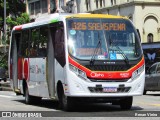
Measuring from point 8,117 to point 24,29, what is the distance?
6.89 metres

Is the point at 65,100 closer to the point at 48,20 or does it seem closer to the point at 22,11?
the point at 48,20

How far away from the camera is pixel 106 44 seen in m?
15.5

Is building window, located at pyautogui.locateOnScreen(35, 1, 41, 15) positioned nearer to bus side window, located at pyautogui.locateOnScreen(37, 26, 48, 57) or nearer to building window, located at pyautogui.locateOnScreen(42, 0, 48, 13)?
building window, located at pyautogui.locateOnScreen(42, 0, 48, 13)

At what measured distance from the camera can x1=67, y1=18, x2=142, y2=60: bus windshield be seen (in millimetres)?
15242

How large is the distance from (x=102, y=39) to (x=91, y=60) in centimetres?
89

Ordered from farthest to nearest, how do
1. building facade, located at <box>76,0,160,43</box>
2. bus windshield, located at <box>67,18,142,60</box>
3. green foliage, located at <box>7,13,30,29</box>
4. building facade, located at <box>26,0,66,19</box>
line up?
building facade, located at <box>26,0,66,19</box>
building facade, located at <box>76,0,160,43</box>
green foliage, located at <box>7,13,30,29</box>
bus windshield, located at <box>67,18,142,60</box>

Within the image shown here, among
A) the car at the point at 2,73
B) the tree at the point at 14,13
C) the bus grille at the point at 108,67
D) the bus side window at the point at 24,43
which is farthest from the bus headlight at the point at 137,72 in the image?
the tree at the point at 14,13

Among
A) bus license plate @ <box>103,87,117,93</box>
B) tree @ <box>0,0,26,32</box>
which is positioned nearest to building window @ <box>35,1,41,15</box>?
tree @ <box>0,0,26,32</box>

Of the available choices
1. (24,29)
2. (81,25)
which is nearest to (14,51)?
(24,29)

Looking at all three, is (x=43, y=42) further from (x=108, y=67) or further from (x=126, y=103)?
(x=126, y=103)

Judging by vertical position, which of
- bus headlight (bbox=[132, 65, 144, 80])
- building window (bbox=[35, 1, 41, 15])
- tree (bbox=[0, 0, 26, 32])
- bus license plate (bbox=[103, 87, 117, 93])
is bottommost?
bus license plate (bbox=[103, 87, 117, 93])

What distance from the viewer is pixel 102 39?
15.5 metres

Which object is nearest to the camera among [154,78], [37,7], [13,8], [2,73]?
[154,78]

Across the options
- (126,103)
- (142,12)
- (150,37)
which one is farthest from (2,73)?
(126,103)
